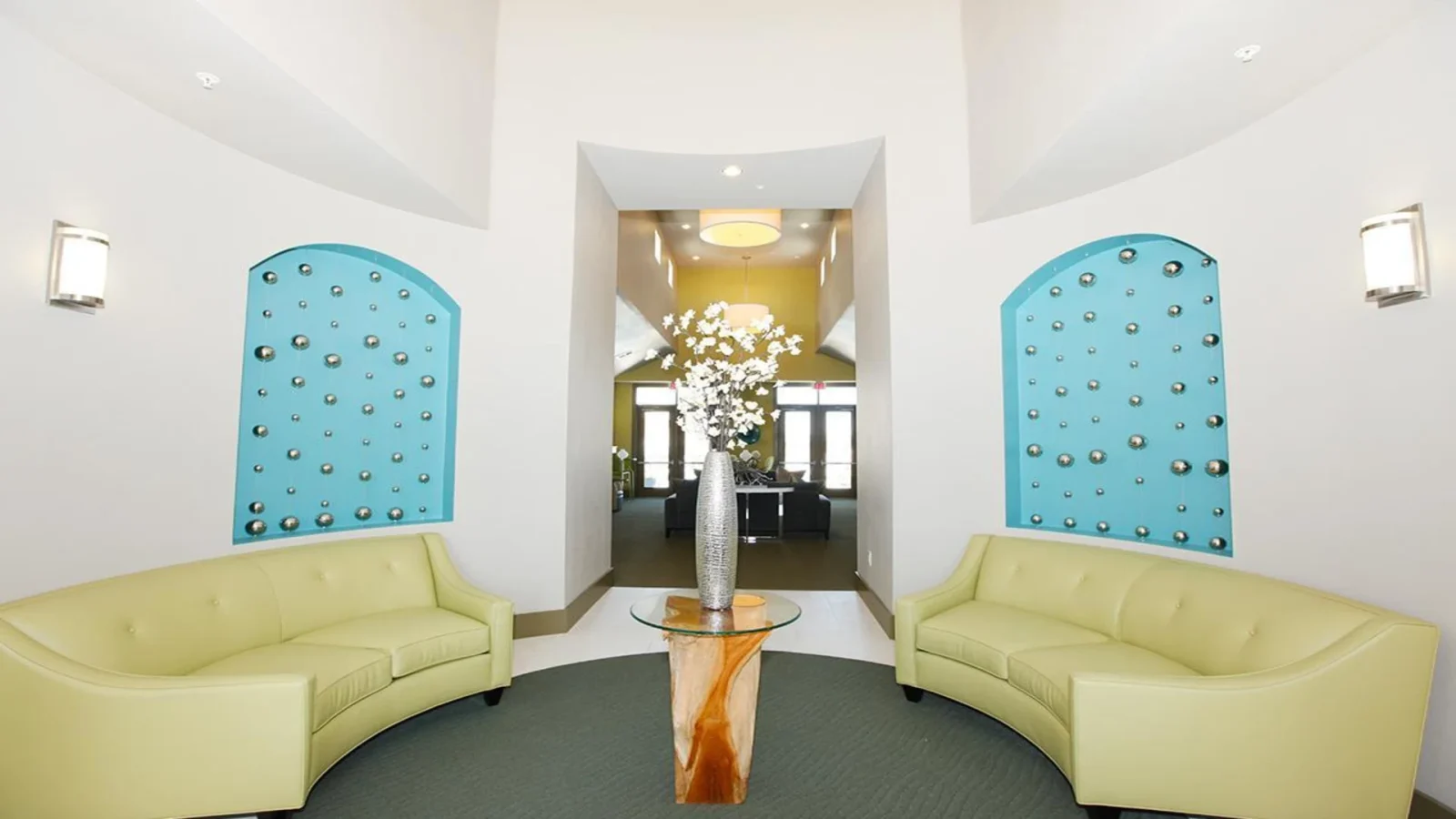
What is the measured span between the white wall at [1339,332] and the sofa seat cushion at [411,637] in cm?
359

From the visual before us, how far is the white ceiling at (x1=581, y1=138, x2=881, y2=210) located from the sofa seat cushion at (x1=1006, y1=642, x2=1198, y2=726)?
3.51m

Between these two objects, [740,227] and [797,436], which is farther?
[797,436]

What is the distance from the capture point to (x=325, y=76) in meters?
2.86

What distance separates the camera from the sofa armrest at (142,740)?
6.42 ft

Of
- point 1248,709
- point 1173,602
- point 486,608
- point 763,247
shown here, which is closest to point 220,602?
point 486,608

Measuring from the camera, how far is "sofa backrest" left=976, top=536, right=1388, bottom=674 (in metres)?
2.29

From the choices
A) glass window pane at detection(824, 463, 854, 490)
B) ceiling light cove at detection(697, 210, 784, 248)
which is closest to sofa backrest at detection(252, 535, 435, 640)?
ceiling light cove at detection(697, 210, 784, 248)

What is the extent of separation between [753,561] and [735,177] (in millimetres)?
4189

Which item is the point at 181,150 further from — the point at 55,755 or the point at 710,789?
the point at 710,789

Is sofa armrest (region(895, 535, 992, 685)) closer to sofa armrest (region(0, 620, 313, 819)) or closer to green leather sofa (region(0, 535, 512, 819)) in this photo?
green leather sofa (region(0, 535, 512, 819))

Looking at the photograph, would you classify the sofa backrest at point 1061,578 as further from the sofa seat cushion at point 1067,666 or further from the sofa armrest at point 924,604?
the sofa seat cushion at point 1067,666

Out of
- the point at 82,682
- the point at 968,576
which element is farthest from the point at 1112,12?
the point at 82,682

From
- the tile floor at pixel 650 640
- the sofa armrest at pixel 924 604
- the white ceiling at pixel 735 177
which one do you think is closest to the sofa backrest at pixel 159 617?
the tile floor at pixel 650 640

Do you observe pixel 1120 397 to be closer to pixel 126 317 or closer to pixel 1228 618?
pixel 1228 618
